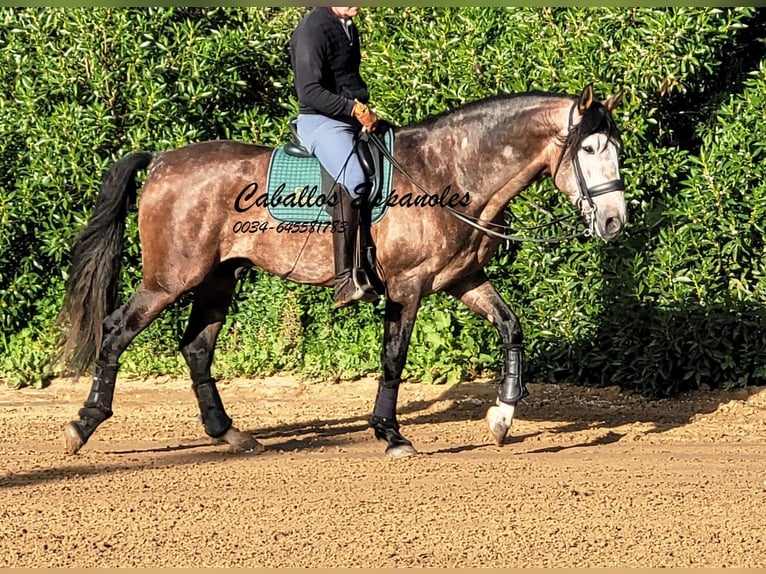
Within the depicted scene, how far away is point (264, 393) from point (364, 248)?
3.08 meters

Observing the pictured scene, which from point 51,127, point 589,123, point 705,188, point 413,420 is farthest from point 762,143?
point 51,127

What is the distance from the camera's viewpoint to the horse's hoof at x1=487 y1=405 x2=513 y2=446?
816 cm

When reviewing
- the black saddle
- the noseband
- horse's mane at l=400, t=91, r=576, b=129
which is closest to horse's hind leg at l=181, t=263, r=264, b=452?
the black saddle

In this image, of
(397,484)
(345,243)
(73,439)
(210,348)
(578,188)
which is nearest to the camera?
(397,484)

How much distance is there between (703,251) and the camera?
32.2ft

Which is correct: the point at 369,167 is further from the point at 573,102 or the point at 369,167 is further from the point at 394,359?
the point at 573,102

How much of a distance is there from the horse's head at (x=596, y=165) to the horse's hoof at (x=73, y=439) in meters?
3.73

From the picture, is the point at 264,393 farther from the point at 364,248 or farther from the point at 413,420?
the point at 364,248

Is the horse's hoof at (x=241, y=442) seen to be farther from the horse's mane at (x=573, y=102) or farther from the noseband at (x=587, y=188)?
the noseband at (x=587, y=188)

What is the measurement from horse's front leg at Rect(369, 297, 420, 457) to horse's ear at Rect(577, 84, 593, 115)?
1647mm

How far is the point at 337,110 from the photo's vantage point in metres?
7.70

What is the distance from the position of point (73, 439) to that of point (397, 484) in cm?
240

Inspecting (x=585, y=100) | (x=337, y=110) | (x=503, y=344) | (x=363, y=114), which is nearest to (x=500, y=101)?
(x=585, y=100)

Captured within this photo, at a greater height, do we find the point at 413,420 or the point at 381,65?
the point at 381,65
